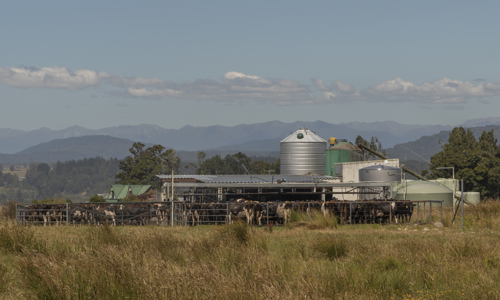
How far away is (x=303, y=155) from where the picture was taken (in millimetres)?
71875

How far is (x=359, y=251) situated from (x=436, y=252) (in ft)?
6.37

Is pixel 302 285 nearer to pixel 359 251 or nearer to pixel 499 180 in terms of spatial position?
pixel 359 251

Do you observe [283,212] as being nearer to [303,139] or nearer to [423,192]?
[423,192]

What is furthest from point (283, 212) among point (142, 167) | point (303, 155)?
point (142, 167)

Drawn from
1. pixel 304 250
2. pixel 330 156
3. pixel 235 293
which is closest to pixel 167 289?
pixel 235 293

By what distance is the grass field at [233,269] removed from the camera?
928cm

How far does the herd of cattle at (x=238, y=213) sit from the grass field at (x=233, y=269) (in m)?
12.0

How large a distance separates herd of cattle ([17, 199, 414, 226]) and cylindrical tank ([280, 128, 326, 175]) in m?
40.5

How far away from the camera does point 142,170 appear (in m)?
142

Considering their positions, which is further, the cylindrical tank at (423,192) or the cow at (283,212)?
the cylindrical tank at (423,192)

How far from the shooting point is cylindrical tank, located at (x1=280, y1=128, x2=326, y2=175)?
71731 mm

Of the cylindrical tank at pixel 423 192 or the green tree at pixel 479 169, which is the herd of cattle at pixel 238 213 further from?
the green tree at pixel 479 169

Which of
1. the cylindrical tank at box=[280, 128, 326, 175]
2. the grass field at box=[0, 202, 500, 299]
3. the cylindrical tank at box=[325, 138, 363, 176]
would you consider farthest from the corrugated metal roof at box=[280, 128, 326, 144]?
the grass field at box=[0, 202, 500, 299]

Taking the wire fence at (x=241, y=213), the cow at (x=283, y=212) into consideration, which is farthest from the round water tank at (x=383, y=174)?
the cow at (x=283, y=212)
